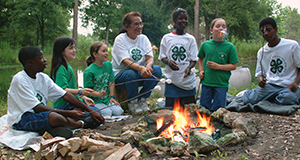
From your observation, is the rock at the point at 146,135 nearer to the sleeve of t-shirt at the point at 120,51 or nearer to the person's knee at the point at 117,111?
the person's knee at the point at 117,111

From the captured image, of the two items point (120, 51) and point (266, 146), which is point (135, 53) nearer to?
point (120, 51)

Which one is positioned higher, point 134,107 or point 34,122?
point 34,122

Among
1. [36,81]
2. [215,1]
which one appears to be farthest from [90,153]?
[215,1]

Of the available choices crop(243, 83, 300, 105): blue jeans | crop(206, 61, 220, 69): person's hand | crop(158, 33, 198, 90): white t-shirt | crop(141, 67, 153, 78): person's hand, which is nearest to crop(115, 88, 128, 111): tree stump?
crop(141, 67, 153, 78): person's hand

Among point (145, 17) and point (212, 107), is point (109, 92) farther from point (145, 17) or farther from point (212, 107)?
point (145, 17)

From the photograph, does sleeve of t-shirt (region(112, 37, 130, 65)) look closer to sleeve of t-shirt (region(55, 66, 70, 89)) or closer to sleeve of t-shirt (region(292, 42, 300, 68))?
sleeve of t-shirt (region(55, 66, 70, 89))

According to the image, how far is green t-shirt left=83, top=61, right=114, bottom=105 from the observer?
3707mm

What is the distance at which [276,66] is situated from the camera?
389cm

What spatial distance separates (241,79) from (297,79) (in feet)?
10.8

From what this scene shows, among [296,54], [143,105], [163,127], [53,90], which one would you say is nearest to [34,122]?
[53,90]

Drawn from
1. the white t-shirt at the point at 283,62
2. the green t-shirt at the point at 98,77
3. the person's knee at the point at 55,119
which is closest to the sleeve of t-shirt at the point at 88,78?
the green t-shirt at the point at 98,77

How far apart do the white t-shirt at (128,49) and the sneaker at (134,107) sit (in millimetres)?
630

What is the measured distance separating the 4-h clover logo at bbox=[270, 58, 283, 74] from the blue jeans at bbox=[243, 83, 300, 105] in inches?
10.4

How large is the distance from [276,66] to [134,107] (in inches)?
103
